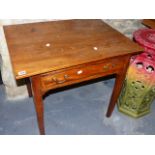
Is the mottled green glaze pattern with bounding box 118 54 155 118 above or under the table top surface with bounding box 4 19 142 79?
under

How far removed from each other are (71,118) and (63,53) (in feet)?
2.57

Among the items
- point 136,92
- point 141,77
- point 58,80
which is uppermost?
point 58,80

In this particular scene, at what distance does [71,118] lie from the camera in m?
1.63

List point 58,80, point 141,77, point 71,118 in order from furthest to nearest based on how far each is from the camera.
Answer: point 71,118 < point 141,77 < point 58,80

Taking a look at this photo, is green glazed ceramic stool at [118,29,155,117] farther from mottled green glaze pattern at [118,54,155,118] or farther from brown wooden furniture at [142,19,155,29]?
brown wooden furniture at [142,19,155,29]

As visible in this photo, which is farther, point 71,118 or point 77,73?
point 71,118

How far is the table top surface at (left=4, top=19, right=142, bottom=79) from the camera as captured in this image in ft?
3.10

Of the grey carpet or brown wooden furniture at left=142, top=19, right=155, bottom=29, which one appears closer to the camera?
the grey carpet

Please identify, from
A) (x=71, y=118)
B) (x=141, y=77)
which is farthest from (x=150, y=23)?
(x=71, y=118)

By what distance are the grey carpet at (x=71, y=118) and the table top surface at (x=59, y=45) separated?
2.47 ft

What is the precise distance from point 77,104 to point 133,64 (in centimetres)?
68

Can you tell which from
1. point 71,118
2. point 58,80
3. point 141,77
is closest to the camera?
point 58,80

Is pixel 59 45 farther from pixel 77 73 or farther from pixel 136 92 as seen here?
pixel 136 92

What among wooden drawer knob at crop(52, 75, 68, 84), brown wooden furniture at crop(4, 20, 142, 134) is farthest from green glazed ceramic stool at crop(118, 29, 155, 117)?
wooden drawer knob at crop(52, 75, 68, 84)
